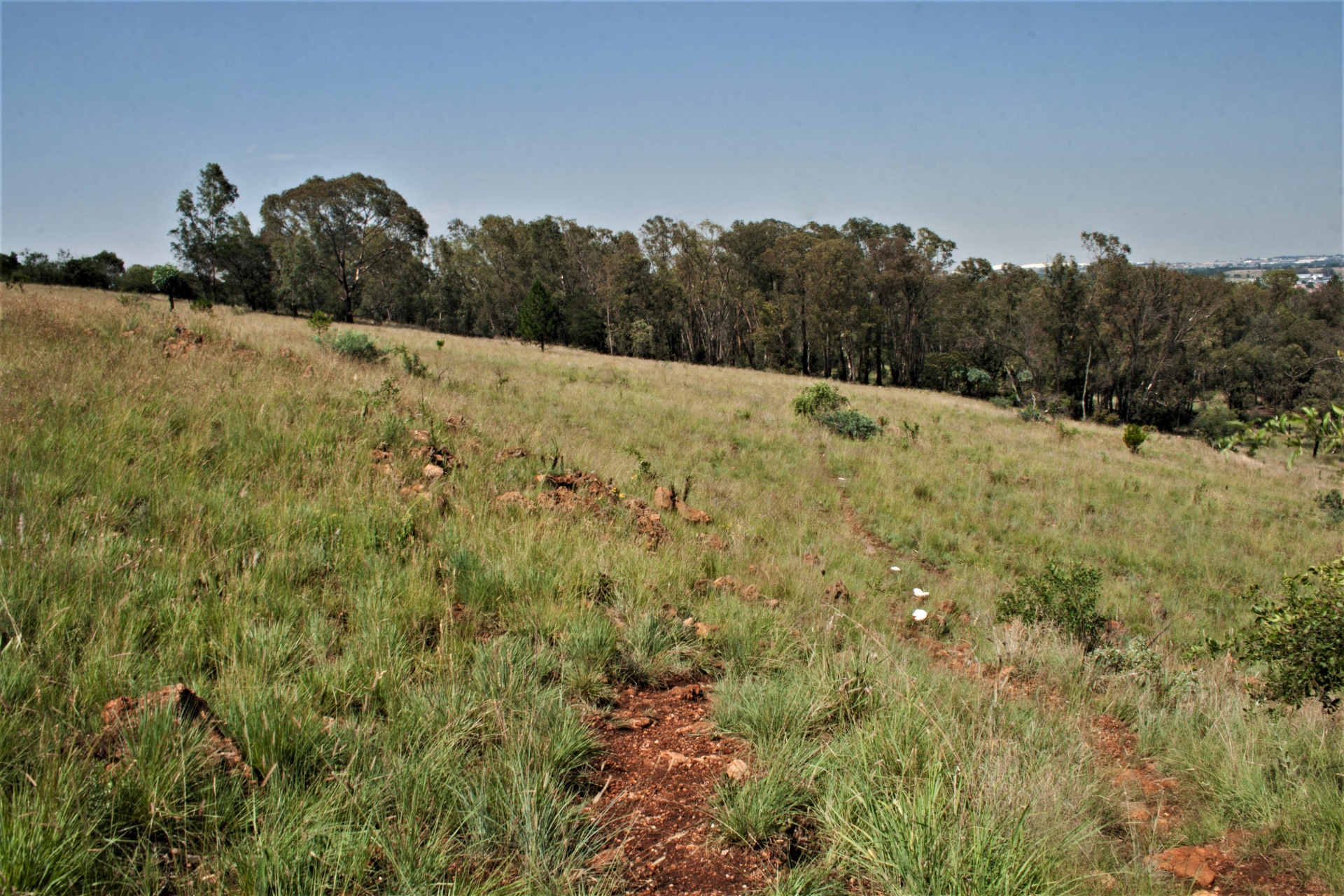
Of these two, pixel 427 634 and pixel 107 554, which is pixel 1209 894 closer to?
pixel 427 634

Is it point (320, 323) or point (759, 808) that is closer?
point (759, 808)

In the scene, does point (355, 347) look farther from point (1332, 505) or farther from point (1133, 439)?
point (1133, 439)

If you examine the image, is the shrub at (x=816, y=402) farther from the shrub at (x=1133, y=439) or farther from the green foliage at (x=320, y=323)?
the green foliage at (x=320, y=323)

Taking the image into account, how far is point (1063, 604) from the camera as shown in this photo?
5977mm

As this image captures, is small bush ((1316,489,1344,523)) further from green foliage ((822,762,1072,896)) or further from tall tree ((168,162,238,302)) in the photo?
tall tree ((168,162,238,302))

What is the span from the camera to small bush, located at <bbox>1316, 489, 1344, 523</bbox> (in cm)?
1405

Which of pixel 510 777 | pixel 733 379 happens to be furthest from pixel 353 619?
pixel 733 379

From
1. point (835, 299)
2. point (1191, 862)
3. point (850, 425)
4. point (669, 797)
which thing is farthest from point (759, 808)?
point (835, 299)

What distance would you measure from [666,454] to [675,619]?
756cm

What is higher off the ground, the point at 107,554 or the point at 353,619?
the point at 107,554

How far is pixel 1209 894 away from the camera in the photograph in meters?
2.06

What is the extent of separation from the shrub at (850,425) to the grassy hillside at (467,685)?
8.65 metres

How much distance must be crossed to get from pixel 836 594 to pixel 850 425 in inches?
447

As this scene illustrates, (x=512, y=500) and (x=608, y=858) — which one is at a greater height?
(x=512, y=500)
